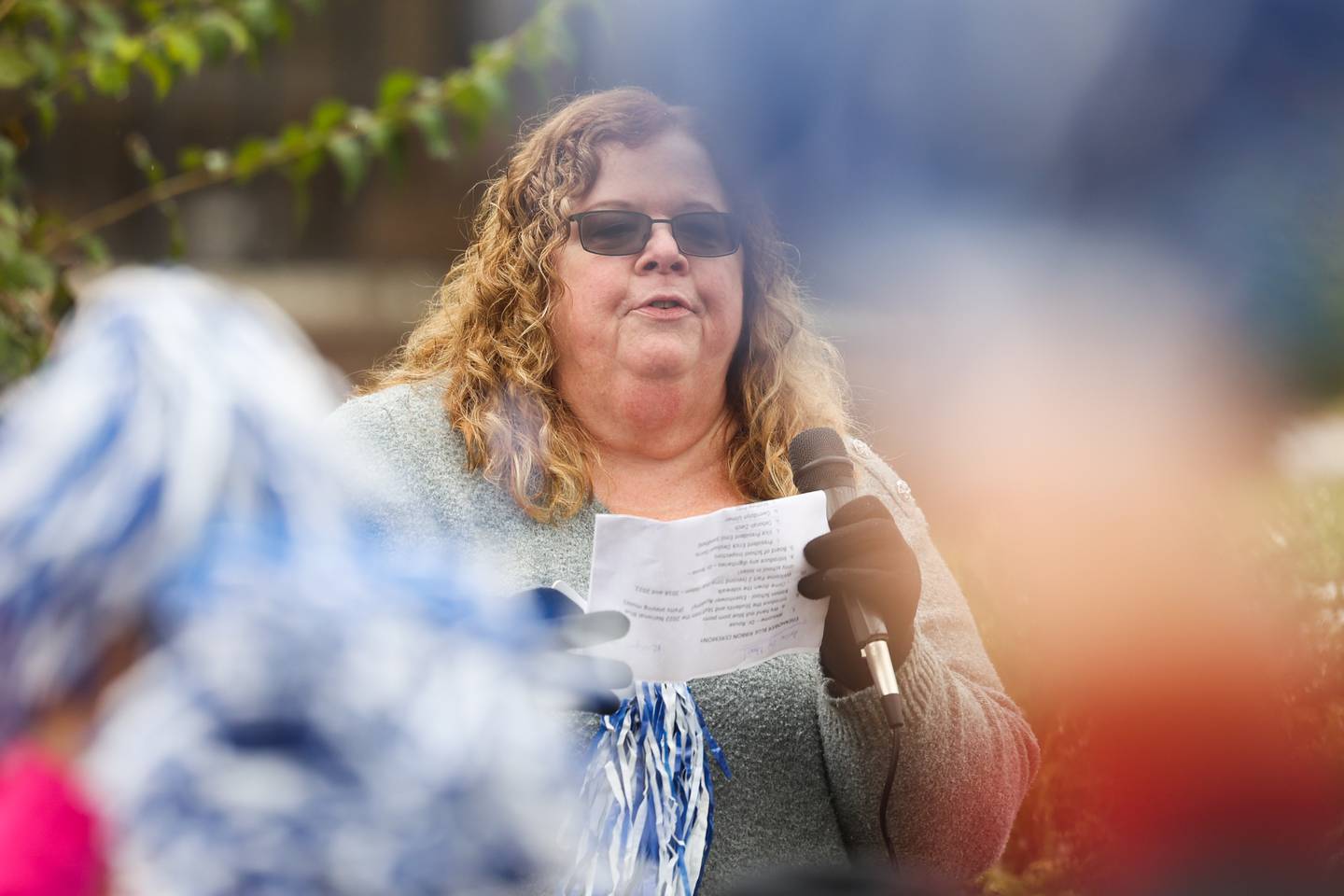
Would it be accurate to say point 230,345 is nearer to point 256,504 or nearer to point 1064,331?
point 256,504

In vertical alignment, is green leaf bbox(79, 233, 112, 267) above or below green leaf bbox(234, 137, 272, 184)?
below

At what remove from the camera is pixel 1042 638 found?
2.00 m

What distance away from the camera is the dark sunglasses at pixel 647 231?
210 centimetres

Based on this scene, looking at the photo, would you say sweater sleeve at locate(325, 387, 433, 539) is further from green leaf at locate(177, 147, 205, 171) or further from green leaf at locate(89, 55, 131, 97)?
green leaf at locate(89, 55, 131, 97)

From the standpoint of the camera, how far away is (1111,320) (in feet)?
3.36

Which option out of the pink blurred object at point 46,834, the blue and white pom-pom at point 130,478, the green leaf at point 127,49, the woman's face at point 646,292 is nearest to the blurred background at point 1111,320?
the woman's face at point 646,292

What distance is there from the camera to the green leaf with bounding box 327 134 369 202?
205 cm

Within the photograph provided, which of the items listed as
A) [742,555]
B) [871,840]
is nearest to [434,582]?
[742,555]

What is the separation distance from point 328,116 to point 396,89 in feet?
0.37

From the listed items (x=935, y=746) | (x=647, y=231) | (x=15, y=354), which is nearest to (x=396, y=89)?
(x=647, y=231)

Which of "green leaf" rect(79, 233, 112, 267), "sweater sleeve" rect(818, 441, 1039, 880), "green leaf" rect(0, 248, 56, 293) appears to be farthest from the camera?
"green leaf" rect(79, 233, 112, 267)

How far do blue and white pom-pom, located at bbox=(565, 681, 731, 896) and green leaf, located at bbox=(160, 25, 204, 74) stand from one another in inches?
45.4

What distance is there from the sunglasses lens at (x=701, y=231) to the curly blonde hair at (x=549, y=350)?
0.13 feet

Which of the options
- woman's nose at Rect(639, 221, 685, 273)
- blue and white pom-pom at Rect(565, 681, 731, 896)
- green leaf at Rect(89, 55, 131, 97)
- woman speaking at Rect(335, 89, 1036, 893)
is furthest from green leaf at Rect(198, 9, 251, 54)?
blue and white pom-pom at Rect(565, 681, 731, 896)
